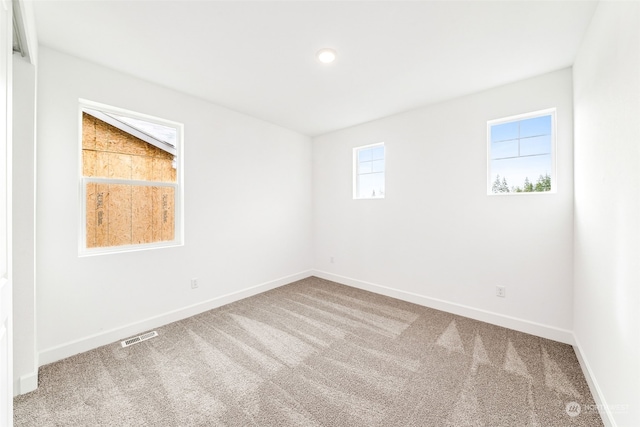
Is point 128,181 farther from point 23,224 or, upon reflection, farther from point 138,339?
point 138,339

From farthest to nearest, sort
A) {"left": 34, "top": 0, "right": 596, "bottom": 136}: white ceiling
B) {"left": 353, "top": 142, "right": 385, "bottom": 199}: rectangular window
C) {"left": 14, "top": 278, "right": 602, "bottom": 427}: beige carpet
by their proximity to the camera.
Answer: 1. {"left": 353, "top": 142, "right": 385, "bottom": 199}: rectangular window
2. {"left": 34, "top": 0, "right": 596, "bottom": 136}: white ceiling
3. {"left": 14, "top": 278, "right": 602, "bottom": 427}: beige carpet

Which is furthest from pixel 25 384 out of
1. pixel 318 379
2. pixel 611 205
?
pixel 611 205

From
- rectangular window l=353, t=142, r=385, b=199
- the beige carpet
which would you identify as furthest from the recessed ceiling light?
the beige carpet

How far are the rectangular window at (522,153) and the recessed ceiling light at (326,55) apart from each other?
194 centimetres

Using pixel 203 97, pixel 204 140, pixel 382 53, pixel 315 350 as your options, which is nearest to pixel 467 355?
pixel 315 350

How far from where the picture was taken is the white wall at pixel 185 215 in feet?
6.95

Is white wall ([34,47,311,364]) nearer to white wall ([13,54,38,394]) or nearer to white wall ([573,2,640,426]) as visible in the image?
white wall ([13,54,38,394])

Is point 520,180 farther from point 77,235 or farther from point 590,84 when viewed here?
point 77,235

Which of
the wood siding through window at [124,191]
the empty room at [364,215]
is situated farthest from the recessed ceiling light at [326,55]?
the wood siding through window at [124,191]

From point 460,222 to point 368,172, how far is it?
1565 mm

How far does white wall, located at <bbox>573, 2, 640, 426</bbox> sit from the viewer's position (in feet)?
4.02
